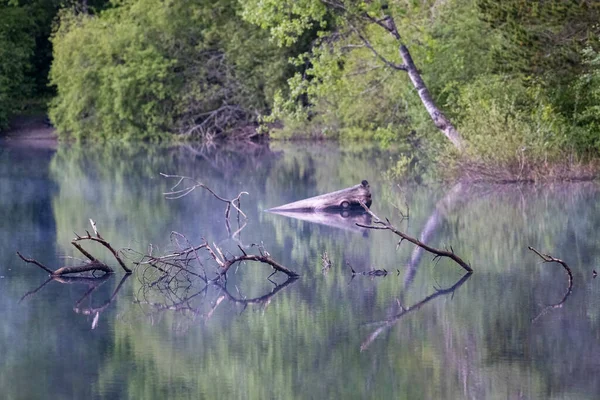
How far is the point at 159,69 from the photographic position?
133 ft

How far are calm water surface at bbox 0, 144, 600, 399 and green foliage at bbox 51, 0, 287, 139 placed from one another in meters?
21.5

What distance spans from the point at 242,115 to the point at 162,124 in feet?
9.95

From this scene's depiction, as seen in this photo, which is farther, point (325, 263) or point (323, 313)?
point (325, 263)

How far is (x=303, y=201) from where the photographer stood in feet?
59.9

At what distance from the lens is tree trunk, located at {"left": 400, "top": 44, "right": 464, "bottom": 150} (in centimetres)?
2178

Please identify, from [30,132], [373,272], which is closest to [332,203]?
[373,272]

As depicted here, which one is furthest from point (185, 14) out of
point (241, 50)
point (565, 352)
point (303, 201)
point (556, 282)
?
point (565, 352)

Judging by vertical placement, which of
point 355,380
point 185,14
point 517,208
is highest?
point 185,14

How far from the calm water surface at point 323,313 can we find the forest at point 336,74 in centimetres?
228

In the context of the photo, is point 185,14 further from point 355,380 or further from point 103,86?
point 355,380

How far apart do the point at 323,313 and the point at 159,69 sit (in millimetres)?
31517

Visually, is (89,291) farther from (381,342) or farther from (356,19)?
(356,19)

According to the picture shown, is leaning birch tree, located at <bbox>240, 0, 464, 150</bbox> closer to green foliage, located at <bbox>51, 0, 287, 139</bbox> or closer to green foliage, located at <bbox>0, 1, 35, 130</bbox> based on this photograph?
green foliage, located at <bbox>51, 0, 287, 139</bbox>

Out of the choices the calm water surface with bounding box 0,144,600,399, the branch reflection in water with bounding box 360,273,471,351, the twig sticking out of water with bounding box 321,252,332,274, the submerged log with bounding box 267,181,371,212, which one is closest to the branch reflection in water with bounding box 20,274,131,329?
the calm water surface with bounding box 0,144,600,399
